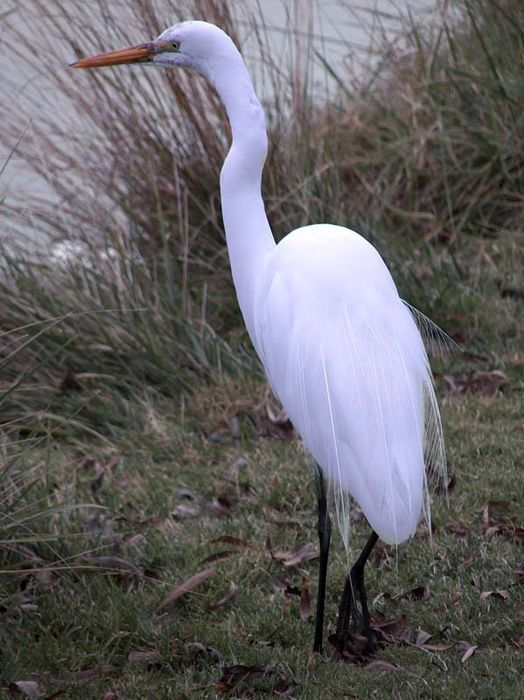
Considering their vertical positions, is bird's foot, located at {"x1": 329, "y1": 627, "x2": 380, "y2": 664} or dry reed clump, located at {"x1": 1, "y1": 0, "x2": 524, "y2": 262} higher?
dry reed clump, located at {"x1": 1, "y1": 0, "x2": 524, "y2": 262}

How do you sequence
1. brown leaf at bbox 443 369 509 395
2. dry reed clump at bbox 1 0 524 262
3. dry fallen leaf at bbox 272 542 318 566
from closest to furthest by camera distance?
1. dry fallen leaf at bbox 272 542 318 566
2. brown leaf at bbox 443 369 509 395
3. dry reed clump at bbox 1 0 524 262

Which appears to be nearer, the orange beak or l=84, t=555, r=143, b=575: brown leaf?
the orange beak

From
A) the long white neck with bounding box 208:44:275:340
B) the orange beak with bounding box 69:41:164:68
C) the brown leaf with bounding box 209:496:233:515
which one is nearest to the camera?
the long white neck with bounding box 208:44:275:340

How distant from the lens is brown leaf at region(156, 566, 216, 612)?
322cm

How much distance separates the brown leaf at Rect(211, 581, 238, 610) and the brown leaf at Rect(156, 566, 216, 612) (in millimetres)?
68

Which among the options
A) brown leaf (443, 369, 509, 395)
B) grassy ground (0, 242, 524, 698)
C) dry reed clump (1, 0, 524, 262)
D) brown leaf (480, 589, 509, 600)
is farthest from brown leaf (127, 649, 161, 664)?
dry reed clump (1, 0, 524, 262)

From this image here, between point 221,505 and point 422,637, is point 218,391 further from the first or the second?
point 422,637

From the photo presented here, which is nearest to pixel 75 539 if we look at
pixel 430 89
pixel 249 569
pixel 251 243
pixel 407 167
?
pixel 249 569

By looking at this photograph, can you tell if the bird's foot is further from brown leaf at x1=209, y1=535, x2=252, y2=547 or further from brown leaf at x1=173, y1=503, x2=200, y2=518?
brown leaf at x1=173, y1=503, x2=200, y2=518

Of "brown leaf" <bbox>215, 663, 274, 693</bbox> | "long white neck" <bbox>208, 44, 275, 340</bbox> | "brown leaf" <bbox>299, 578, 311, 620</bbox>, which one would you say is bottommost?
"brown leaf" <bbox>299, 578, 311, 620</bbox>

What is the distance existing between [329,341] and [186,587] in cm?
88

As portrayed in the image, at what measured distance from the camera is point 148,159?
5328 millimetres

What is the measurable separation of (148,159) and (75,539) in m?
2.38

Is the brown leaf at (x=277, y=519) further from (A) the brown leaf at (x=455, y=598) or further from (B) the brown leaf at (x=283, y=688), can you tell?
(B) the brown leaf at (x=283, y=688)
